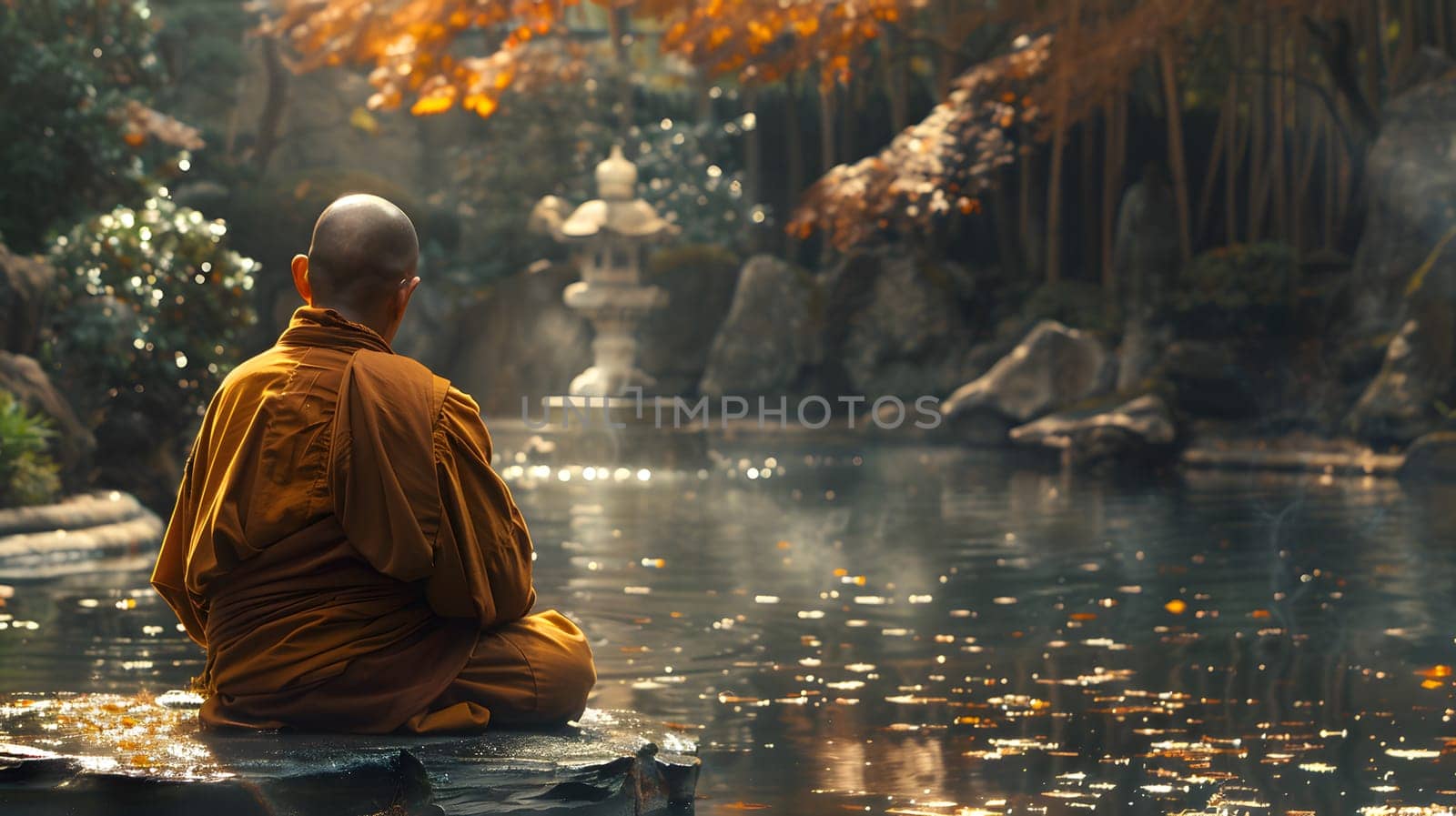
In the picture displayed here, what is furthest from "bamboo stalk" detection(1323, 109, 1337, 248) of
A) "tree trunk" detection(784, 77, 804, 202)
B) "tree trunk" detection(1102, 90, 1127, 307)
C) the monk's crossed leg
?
the monk's crossed leg

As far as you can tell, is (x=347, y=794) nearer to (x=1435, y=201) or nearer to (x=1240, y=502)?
(x=1240, y=502)

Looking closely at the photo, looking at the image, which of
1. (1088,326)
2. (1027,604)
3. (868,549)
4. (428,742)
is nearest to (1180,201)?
(1088,326)

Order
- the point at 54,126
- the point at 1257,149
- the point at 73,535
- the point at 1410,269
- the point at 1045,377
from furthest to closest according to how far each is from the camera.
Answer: the point at 1257,149 < the point at 1045,377 < the point at 1410,269 < the point at 54,126 < the point at 73,535

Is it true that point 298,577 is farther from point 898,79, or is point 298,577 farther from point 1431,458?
point 898,79

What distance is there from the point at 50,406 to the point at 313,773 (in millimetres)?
10735

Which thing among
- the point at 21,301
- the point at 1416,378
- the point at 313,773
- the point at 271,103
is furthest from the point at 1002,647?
the point at 271,103

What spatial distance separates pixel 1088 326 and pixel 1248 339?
3.70 m

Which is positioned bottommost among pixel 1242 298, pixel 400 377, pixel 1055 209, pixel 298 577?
pixel 298 577

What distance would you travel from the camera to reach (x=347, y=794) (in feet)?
15.1

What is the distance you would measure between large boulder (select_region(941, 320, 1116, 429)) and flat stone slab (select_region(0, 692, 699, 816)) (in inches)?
928

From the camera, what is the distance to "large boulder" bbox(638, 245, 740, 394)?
1379 inches

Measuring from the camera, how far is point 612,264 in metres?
24.3

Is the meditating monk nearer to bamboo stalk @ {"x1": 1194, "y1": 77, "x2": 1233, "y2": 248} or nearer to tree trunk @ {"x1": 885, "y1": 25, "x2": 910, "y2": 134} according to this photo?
bamboo stalk @ {"x1": 1194, "y1": 77, "x2": 1233, "y2": 248}

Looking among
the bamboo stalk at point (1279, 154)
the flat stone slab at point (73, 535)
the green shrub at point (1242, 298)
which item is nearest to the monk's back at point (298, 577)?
the flat stone slab at point (73, 535)
